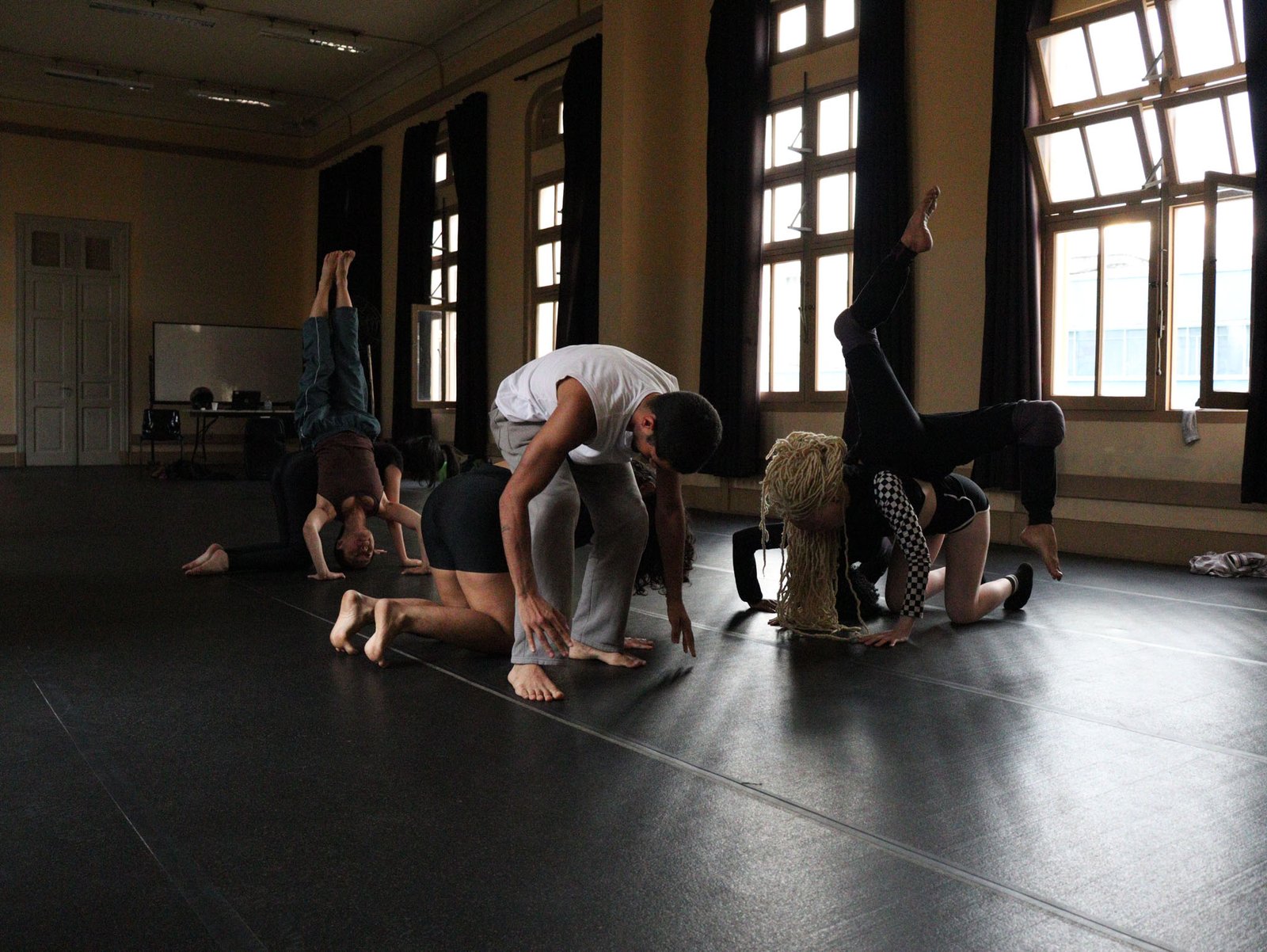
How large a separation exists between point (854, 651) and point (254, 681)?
5.75 feet

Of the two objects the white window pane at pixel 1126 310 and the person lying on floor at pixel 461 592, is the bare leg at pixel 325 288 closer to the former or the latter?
the person lying on floor at pixel 461 592

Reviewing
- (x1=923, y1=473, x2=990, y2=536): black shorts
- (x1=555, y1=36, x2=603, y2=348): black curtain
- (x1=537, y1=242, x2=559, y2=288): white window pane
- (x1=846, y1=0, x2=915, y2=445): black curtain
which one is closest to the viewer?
(x1=923, y1=473, x2=990, y2=536): black shorts

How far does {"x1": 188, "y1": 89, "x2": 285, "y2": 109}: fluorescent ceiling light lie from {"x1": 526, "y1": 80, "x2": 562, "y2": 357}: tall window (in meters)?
4.88

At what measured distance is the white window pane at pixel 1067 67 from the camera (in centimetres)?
594

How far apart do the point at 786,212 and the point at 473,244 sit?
3.98 metres

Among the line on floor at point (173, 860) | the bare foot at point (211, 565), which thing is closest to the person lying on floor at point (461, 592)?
the line on floor at point (173, 860)

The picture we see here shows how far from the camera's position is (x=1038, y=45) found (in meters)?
5.95

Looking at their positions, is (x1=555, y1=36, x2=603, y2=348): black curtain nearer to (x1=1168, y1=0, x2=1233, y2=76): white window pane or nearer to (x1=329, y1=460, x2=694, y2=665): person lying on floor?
(x1=1168, y1=0, x2=1233, y2=76): white window pane

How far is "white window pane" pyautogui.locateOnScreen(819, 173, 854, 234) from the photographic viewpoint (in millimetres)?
7359

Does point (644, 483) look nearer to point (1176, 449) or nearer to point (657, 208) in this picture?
point (1176, 449)

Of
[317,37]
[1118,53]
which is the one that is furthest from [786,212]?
[317,37]

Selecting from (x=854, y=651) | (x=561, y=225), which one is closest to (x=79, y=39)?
(x=561, y=225)

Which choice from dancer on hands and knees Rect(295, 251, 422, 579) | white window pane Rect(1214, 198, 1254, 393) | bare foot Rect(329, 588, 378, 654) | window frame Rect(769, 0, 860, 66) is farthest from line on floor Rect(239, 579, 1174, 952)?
window frame Rect(769, 0, 860, 66)

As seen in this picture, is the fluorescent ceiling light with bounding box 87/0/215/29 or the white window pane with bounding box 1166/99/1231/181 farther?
the fluorescent ceiling light with bounding box 87/0/215/29
